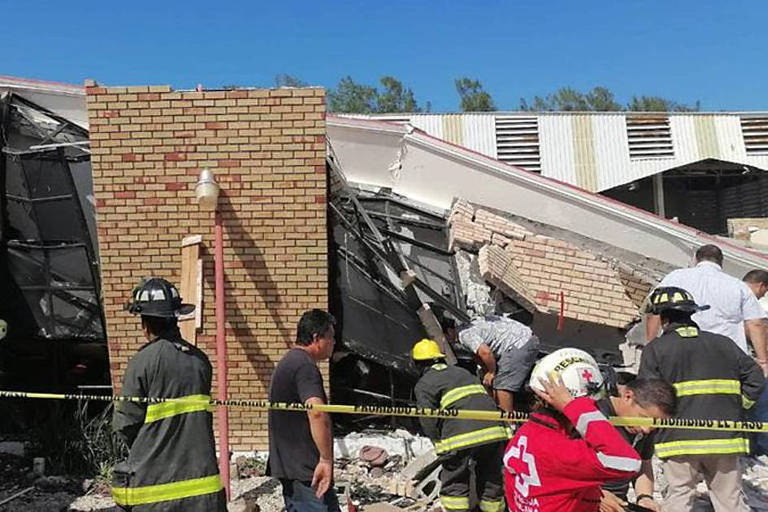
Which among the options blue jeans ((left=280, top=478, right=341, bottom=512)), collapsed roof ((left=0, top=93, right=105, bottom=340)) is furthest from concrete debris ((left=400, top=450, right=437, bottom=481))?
collapsed roof ((left=0, top=93, right=105, bottom=340))

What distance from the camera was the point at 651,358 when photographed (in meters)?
4.27

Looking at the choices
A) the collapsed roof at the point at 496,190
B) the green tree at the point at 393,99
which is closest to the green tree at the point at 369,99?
the green tree at the point at 393,99

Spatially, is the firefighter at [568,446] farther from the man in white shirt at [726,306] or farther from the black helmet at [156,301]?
the man in white shirt at [726,306]

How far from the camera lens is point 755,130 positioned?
1969 centimetres

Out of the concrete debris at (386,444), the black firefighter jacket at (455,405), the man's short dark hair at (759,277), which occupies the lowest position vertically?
the concrete debris at (386,444)

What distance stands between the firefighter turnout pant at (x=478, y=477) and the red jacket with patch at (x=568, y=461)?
6.60 ft

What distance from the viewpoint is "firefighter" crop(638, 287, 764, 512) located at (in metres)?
4.10

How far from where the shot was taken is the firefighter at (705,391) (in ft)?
13.5

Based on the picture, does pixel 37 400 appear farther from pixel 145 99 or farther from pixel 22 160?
pixel 145 99

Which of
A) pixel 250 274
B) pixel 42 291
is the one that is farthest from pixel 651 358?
pixel 42 291

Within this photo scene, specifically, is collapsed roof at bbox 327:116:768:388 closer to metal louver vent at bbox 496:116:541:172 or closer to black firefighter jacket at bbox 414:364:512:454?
black firefighter jacket at bbox 414:364:512:454

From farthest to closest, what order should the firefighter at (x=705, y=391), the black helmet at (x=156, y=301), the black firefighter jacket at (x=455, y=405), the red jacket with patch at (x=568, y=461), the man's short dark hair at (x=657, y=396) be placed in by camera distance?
the black firefighter jacket at (x=455, y=405) → the firefighter at (x=705, y=391) → the black helmet at (x=156, y=301) → the man's short dark hair at (x=657, y=396) → the red jacket with patch at (x=568, y=461)

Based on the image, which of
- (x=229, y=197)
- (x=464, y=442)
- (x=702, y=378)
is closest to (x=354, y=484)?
(x=464, y=442)

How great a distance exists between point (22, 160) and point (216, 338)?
2.76 meters
